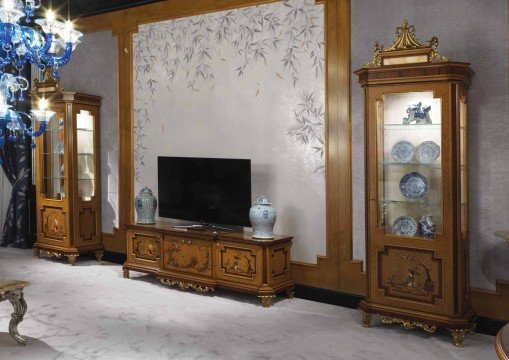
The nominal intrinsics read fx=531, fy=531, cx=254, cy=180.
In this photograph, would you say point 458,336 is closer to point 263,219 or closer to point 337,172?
point 337,172

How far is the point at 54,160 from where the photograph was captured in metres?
6.12

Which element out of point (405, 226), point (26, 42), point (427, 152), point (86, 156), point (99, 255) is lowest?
point (99, 255)

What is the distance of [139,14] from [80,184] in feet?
6.59

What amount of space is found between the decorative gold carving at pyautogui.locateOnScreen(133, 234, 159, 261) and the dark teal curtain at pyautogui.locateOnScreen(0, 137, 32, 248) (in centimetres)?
243

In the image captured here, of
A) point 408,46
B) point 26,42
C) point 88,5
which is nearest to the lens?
point 26,42

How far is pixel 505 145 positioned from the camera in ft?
11.8

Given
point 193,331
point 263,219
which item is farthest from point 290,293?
point 193,331

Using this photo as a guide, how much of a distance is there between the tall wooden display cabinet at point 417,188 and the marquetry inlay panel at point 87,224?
139 inches

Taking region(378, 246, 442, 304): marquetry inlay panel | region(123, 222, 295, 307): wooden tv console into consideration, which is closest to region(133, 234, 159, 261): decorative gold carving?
region(123, 222, 295, 307): wooden tv console

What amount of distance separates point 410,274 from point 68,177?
394 centimetres

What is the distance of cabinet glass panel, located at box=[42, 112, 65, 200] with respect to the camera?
6020 millimetres

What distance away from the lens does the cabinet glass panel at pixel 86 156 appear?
6.05m

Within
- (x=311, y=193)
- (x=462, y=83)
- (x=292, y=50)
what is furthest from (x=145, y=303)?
(x=462, y=83)

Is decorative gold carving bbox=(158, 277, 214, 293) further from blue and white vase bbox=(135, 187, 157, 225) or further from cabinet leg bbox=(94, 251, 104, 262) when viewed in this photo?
cabinet leg bbox=(94, 251, 104, 262)
